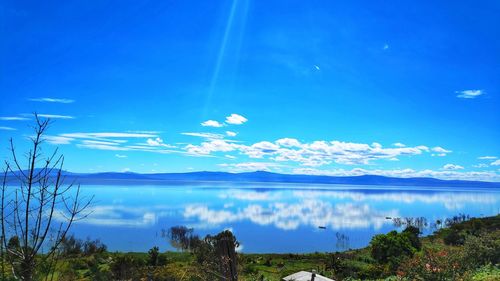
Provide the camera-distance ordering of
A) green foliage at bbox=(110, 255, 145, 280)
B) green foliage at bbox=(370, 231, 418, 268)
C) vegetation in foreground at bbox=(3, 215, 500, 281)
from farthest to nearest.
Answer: green foliage at bbox=(370, 231, 418, 268) → green foliage at bbox=(110, 255, 145, 280) → vegetation in foreground at bbox=(3, 215, 500, 281)

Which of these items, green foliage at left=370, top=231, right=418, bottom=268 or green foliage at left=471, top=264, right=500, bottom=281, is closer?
green foliage at left=471, top=264, right=500, bottom=281

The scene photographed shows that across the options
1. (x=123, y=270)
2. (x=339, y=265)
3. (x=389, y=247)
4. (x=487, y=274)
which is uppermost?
(x=487, y=274)

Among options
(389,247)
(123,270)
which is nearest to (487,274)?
(123,270)

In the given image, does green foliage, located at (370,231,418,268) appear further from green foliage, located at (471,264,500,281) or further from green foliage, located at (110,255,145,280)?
green foliage, located at (110,255,145,280)

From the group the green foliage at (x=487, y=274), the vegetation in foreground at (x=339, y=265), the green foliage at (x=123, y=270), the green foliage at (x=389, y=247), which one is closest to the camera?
the vegetation in foreground at (x=339, y=265)

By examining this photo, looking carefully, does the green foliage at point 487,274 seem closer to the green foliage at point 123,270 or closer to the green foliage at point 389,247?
the green foliage at point 123,270

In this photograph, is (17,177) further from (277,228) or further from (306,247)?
(277,228)

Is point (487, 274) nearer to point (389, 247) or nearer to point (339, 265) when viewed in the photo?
point (339, 265)

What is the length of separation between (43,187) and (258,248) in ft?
176

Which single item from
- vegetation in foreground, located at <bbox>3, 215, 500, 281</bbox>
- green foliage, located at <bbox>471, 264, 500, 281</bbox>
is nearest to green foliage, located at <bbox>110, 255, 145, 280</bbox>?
vegetation in foreground, located at <bbox>3, 215, 500, 281</bbox>

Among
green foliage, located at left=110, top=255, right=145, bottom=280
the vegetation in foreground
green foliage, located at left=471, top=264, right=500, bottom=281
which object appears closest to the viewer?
the vegetation in foreground

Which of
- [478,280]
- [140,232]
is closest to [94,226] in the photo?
[140,232]

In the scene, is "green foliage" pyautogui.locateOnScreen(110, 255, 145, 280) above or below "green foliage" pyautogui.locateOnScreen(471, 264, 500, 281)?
below

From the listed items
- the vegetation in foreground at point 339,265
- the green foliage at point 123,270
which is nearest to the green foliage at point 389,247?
the vegetation in foreground at point 339,265
